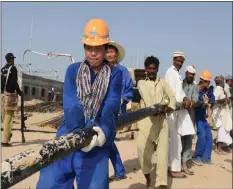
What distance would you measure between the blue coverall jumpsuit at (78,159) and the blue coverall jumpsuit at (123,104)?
2312 mm

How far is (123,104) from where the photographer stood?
5375mm

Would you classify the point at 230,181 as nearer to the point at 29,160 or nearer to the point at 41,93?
the point at 29,160

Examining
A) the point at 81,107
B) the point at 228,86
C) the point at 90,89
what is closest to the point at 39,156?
the point at 81,107

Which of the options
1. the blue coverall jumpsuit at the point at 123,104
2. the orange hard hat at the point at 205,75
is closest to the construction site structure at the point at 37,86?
the orange hard hat at the point at 205,75

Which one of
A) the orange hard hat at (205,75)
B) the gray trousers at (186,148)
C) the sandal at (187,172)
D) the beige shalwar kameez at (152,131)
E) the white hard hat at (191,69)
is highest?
the white hard hat at (191,69)

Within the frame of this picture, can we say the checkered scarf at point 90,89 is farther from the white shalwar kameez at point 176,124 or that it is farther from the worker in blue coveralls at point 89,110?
the white shalwar kameez at point 176,124

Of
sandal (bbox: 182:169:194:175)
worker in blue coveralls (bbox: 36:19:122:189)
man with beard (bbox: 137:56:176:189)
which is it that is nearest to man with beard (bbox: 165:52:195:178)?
sandal (bbox: 182:169:194:175)

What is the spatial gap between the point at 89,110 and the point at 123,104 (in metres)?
2.50

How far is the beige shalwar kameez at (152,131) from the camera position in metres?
4.96

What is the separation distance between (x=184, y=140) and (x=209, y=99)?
5.10 ft

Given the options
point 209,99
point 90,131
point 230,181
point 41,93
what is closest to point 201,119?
point 209,99

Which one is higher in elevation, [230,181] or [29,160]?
[29,160]

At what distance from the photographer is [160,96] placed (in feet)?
16.9

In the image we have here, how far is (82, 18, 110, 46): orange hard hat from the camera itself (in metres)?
2.90
